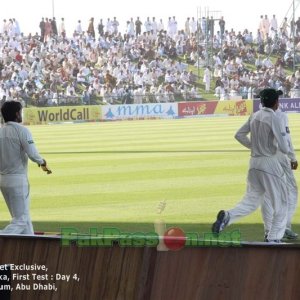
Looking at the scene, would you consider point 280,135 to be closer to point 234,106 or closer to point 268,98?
point 268,98

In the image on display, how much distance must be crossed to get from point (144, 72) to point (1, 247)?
4632 cm

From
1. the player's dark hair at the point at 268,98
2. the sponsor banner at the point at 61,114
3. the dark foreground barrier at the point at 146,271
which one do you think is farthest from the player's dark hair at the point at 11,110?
the sponsor banner at the point at 61,114

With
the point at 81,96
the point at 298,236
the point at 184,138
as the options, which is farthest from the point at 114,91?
the point at 298,236

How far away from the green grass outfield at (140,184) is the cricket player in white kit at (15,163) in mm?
2335

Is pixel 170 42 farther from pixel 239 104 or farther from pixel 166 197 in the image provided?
pixel 166 197

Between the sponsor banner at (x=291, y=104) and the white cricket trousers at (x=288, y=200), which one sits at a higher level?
the white cricket trousers at (x=288, y=200)

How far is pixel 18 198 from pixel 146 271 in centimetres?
407

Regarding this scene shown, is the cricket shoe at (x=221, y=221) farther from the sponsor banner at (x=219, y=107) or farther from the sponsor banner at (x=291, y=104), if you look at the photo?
the sponsor banner at (x=291, y=104)

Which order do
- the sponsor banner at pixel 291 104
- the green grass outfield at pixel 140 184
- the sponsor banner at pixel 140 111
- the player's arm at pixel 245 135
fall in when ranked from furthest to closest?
the sponsor banner at pixel 291 104, the sponsor banner at pixel 140 111, the green grass outfield at pixel 140 184, the player's arm at pixel 245 135

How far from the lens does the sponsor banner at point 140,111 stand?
1887 inches

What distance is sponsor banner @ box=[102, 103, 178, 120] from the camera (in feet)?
157

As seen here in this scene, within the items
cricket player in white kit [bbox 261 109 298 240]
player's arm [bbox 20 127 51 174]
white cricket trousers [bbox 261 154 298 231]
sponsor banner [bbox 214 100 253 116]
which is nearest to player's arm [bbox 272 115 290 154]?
cricket player in white kit [bbox 261 109 298 240]

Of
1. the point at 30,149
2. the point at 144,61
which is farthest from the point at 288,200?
the point at 144,61

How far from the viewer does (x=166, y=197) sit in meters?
15.4
